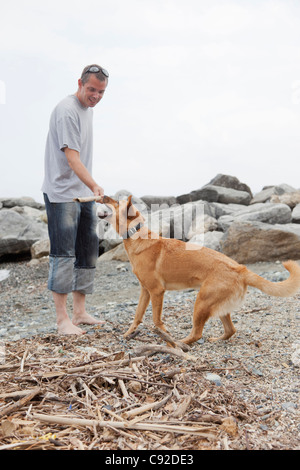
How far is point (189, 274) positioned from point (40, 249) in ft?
31.5

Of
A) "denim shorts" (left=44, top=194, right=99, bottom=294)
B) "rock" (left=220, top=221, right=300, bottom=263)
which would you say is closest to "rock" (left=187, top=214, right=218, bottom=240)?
"rock" (left=220, top=221, right=300, bottom=263)

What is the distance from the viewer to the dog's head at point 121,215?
15.2ft

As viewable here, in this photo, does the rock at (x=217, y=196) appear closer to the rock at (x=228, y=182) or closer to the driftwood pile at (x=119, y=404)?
the rock at (x=228, y=182)

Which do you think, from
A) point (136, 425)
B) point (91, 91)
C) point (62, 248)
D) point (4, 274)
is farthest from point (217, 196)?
point (136, 425)

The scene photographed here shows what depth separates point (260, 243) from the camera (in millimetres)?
10188

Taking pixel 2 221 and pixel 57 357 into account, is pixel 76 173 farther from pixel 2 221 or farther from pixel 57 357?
pixel 2 221

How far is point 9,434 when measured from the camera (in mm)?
2691

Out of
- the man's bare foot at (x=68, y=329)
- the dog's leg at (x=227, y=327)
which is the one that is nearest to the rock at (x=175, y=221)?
the man's bare foot at (x=68, y=329)

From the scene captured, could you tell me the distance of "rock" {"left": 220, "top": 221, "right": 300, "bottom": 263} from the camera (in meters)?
10.1

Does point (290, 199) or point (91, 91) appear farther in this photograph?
point (290, 199)

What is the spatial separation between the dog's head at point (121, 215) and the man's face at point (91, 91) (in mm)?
1334

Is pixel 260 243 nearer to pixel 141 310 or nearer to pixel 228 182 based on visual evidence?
pixel 141 310

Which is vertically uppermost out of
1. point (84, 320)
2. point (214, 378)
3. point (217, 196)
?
point (214, 378)
